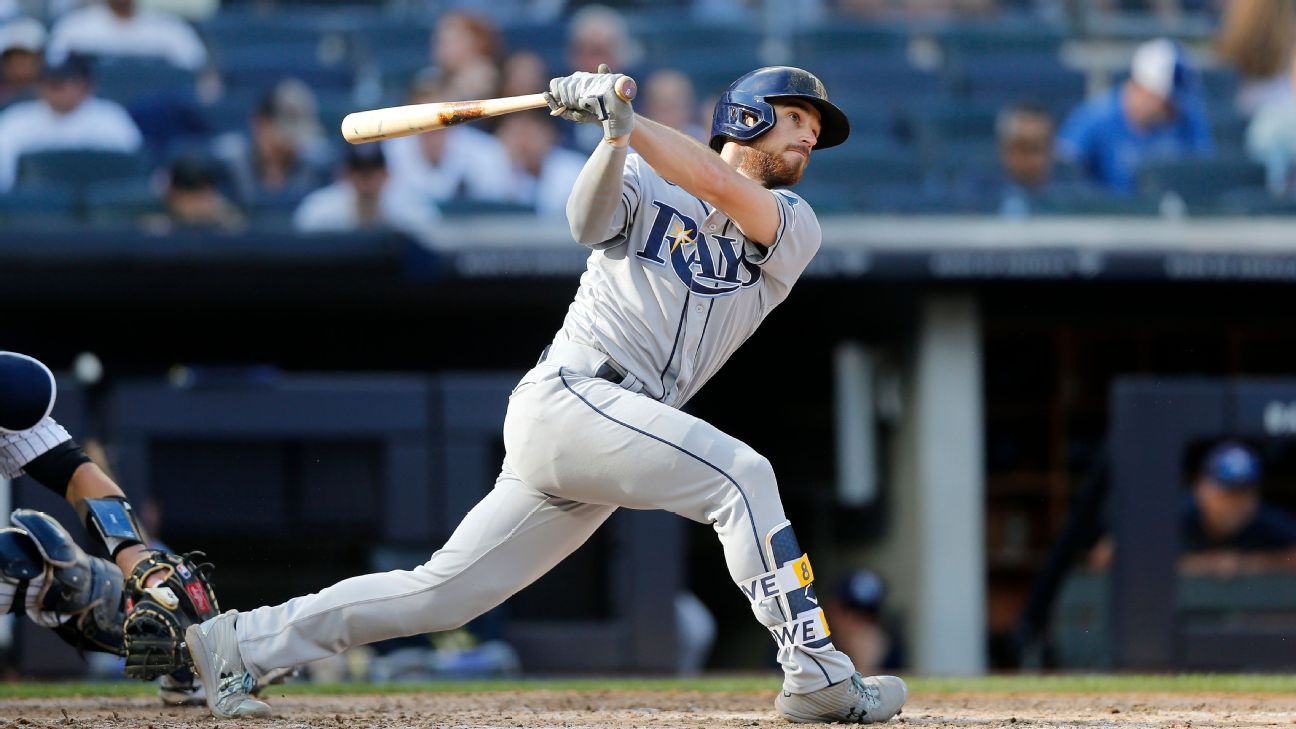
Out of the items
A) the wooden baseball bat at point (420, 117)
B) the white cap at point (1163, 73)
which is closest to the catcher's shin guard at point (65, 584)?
the wooden baseball bat at point (420, 117)

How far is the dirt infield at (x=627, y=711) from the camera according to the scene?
12.4 feet

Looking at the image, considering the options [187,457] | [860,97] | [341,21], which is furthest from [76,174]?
[860,97]

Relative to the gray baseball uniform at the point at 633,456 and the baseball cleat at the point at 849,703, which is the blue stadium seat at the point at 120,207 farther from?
the baseball cleat at the point at 849,703

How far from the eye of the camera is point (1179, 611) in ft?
21.9

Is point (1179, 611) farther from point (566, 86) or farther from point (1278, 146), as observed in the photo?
point (566, 86)

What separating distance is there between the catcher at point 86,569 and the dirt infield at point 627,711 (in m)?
0.16

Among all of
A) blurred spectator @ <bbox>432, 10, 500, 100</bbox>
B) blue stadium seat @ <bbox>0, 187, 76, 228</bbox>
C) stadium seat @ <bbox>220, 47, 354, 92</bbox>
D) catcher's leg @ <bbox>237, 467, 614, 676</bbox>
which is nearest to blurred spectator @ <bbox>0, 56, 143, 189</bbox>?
blue stadium seat @ <bbox>0, 187, 76, 228</bbox>

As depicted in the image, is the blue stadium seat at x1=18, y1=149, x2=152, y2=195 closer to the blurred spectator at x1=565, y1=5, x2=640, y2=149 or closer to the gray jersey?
the blurred spectator at x1=565, y1=5, x2=640, y2=149

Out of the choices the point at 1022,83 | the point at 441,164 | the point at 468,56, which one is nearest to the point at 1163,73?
the point at 1022,83

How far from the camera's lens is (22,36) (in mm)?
8609

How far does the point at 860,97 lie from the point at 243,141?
286 cm

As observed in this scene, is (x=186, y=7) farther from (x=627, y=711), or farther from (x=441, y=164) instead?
(x=627, y=711)

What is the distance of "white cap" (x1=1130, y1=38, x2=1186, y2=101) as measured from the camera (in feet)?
26.6

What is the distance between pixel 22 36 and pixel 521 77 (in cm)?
250
